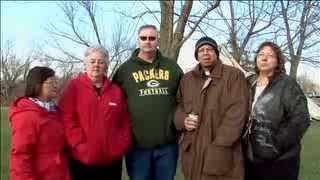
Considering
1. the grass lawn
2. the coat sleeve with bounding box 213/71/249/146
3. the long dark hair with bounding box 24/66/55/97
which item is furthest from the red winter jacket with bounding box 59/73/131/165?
the grass lawn

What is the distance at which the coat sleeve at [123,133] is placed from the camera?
5145 millimetres

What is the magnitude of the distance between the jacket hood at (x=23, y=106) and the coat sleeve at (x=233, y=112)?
1.56 m

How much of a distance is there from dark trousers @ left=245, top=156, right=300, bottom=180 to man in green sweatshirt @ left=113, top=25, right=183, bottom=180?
2.75 ft

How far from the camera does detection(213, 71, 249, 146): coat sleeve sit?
4785mm

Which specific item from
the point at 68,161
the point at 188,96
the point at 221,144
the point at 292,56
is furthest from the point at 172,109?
the point at 292,56

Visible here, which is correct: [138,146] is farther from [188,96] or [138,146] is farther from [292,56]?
[292,56]

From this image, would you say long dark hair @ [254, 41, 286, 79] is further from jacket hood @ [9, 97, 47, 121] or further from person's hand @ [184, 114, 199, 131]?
jacket hood @ [9, 97, 47, 121]

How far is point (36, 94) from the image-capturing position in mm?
4789

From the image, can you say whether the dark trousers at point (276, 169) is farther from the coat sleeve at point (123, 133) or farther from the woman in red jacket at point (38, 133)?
the woman in red jacket at point (38, 133)

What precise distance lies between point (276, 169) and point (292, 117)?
0.52 m

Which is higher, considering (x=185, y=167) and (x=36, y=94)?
(x=36, y=94)

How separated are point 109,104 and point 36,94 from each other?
68 cm

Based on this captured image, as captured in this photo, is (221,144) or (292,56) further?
(292,56)

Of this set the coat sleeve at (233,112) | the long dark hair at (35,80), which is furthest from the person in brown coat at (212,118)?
the long dark hair at (35,80)
